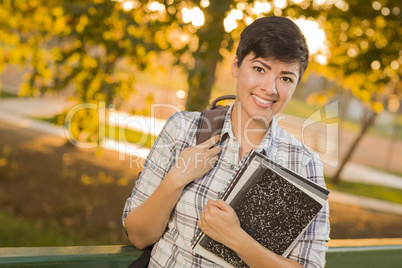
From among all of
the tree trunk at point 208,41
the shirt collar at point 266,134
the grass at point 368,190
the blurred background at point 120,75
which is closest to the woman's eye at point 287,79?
the shirt collar at point 266,134

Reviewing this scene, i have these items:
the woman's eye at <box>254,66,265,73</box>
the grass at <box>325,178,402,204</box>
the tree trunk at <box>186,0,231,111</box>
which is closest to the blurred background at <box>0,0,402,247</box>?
the tree trunk at <box>186,0,231,111</box>

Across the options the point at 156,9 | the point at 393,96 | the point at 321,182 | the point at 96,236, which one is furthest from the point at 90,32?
the point at 393,96

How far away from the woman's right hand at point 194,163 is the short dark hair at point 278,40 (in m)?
0.36

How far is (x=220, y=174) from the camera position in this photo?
5.03 ft

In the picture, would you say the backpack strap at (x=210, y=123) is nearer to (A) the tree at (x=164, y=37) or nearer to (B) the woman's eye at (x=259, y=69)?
(B) the woman's eye at (x=259, y=69)

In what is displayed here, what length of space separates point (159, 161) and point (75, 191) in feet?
17.8

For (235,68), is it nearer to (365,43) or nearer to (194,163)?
(194,163)

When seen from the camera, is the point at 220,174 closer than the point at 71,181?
Yes

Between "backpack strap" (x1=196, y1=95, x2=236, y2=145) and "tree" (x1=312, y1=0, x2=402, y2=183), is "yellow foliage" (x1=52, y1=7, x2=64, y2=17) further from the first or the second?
"backpack strap" (x1=196, y1=95, x2=236, y2=145)

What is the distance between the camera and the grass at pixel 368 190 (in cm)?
1060

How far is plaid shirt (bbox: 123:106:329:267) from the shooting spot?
1.49 m

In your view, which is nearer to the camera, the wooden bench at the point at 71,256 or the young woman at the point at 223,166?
the young woman at the point at 223,166

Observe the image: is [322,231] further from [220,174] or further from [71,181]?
[71,181]

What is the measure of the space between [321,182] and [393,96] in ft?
23.9
